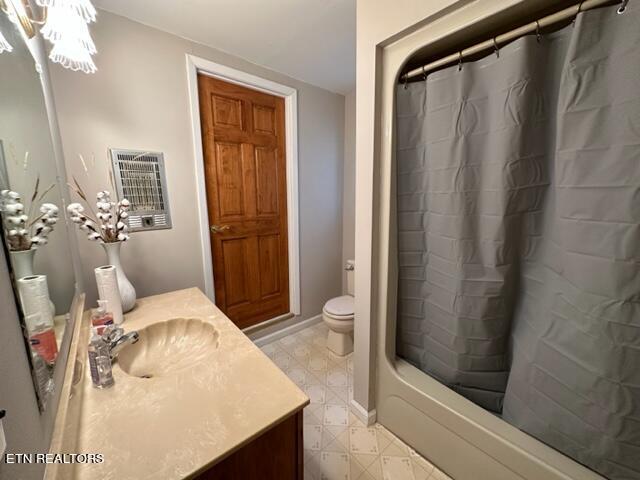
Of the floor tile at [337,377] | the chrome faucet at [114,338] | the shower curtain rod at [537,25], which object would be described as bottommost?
the floor tile at [337,377]

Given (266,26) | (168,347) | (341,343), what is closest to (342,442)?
(341,343)

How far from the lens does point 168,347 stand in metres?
1.16

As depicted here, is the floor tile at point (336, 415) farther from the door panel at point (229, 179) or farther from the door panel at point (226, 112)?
the door panel at point (226, 112)

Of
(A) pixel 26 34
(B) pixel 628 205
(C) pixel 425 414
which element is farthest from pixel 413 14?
(C) pixel 425 414

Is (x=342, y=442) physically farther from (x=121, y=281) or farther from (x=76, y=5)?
(x=76, y=5)

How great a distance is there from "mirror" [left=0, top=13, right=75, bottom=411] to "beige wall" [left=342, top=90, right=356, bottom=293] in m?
2.07

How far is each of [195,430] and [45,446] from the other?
281 millimetres

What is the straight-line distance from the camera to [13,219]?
499 mm

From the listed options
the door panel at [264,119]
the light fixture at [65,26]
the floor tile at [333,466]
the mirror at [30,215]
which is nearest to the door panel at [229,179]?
the door panel at [264,119]

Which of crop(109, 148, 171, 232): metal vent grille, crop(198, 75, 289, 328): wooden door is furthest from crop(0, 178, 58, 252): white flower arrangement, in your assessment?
crop(198, 75, 289, 328): wooden door

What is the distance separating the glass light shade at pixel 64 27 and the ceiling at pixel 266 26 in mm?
568

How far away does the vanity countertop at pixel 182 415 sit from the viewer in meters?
0.56

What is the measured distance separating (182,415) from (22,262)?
1.71ft

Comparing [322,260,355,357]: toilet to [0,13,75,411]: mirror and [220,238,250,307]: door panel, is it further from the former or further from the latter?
[0,13,75,411]: mirror
